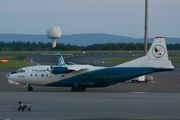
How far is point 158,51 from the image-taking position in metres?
39.9

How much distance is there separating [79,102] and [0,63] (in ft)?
191

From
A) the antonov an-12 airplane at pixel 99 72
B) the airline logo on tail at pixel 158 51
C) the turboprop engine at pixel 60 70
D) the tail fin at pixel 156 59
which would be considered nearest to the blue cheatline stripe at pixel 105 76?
the antonov an-12 airplane at pixel 99 72

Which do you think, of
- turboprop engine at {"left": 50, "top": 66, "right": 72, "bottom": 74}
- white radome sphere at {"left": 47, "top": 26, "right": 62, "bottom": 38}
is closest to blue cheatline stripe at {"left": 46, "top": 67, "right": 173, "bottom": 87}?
turboprop engine at {"left": 50, "top": 66, "right": 72, "bottom": 74}

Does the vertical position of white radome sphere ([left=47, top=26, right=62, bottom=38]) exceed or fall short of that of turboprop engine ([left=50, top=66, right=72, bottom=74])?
it exceeds it

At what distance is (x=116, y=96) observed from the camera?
35.7 meters

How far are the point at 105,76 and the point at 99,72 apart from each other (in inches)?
22.1

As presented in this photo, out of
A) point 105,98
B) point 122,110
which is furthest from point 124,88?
point 122,110

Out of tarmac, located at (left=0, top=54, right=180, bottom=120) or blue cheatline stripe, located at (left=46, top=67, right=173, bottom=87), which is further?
blue cheatline stripe, located at (left=46, top=67, right=173, bottom=87)

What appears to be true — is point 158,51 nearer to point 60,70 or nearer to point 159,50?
point 159,50

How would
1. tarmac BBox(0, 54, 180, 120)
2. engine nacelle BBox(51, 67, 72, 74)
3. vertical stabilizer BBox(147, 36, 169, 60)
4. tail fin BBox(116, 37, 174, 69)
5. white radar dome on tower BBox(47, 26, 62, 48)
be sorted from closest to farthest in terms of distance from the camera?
tarmac BBox(0, 54, 180, 120)
tail fin BBox(116, 37, 174, 69)
vertical stabilizer BBox(147, 36, 169, 60)
engine nacelle BBox(51, 67, 72, 74)
white radar dome on tower BBox(47, 26, 62, 48)

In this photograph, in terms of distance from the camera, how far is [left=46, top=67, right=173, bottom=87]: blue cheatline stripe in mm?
39469

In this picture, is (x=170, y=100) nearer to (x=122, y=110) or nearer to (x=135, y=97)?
(x=135, y=97)

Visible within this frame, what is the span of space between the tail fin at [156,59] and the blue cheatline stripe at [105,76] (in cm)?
33

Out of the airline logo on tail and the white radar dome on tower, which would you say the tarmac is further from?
the white radar dome on tower
